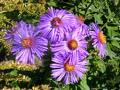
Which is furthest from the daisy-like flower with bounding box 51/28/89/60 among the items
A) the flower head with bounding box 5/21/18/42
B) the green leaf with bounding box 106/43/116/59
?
the green leaf with bounding box 106/43/116/59

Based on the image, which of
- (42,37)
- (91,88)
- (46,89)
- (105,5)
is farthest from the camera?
(105,5)

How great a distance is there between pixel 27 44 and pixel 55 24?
0.17 m

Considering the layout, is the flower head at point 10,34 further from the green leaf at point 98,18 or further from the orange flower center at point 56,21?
the green leaf at point 98,18

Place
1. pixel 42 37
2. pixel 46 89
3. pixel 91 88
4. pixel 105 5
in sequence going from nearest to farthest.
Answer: pixel 42 37
pixel 46 89
pixel 91 88
pixel 105 5

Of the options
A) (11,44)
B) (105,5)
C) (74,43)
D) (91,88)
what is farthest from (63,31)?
(105,5)

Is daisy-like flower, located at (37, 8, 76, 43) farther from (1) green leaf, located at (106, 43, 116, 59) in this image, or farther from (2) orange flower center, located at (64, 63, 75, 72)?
(1) green leaf, located at (106, 43, 116, 59)

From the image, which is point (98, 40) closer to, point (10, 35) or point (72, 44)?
point (72, 44)

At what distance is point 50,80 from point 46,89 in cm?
11

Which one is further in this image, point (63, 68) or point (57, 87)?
point (57, 87)

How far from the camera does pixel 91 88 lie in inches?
94.7

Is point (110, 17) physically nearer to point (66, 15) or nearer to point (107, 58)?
point (107, 58)

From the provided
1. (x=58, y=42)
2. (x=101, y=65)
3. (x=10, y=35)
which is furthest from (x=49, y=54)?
(x=101, y=65)

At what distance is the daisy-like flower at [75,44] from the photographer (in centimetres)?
190

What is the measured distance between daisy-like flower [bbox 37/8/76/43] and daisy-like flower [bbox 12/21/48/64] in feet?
0.12
